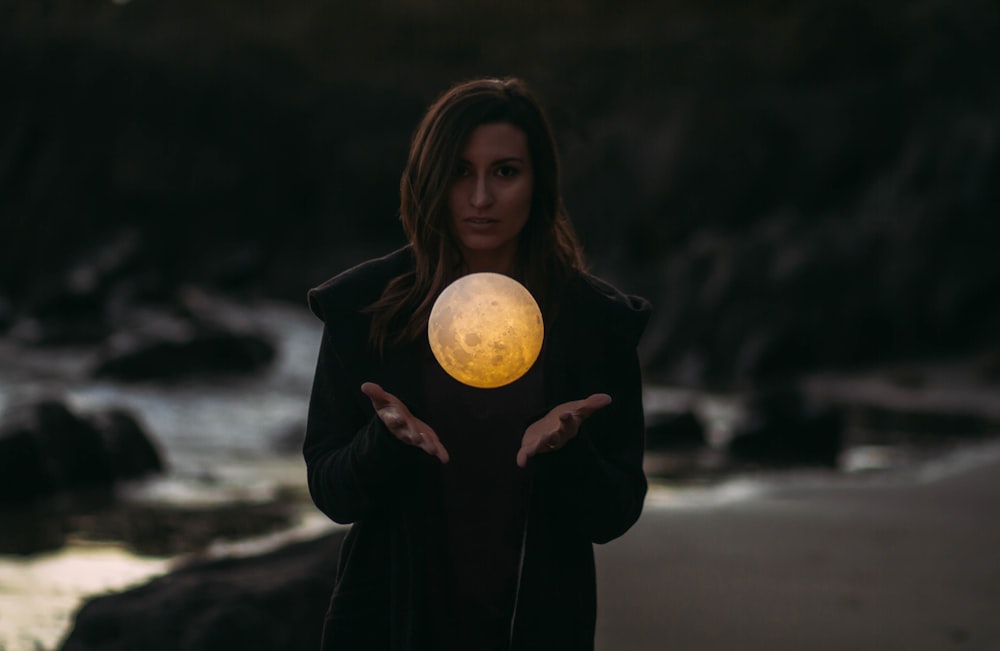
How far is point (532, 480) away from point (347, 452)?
38 cm

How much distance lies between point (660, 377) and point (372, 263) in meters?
17.1

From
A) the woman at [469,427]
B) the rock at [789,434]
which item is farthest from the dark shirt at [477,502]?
the rock at [789,434]

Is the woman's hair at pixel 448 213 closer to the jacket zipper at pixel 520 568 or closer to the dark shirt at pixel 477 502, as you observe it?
the dark shirt at pixel 477 502

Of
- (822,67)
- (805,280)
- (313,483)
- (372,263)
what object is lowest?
(313,483)

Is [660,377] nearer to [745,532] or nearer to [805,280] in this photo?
[805,280]

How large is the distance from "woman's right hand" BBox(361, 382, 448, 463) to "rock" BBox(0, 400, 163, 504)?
6796 mm

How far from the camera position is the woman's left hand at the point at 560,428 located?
214 cm

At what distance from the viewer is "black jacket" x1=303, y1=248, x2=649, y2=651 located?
2293 millimetres

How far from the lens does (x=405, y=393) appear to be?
2.36m

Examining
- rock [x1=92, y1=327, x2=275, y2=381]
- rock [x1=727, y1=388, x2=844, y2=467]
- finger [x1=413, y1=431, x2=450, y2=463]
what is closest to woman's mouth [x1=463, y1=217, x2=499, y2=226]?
finger [x1=413, y1=431, x2=450, y2=463]

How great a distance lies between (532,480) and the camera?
236 centimetres

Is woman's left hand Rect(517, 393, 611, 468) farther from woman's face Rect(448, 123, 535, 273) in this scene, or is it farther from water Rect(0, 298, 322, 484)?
water Rect(0, 298, 322, 484)

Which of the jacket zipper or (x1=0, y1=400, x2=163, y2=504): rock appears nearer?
the jacket zipper

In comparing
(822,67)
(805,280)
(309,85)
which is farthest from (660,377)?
(309,85)
